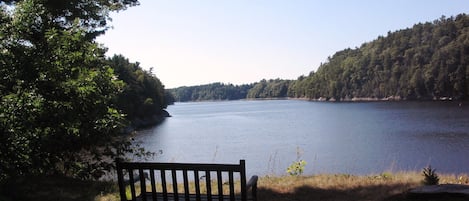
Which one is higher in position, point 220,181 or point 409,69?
point 409,69

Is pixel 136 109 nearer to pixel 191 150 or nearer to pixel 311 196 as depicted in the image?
pixel 191 150

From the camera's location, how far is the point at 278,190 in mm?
7457

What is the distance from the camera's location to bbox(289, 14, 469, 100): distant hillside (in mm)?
95812

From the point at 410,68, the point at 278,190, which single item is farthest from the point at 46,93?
the point at 410,68

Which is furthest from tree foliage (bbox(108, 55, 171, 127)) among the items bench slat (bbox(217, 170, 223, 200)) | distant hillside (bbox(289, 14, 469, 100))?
distant hillside (bbox(289, 14, 469, 100))

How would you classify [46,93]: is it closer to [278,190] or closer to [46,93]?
[46,93]

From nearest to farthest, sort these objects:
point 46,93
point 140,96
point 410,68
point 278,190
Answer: point 46,93, point 278,190, point 140,96, point 410,68

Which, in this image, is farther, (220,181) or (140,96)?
(140,96)

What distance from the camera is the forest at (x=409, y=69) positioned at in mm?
95812

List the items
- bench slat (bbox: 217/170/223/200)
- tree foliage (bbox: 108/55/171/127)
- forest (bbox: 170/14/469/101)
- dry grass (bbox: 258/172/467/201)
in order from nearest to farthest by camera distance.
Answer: bench slat (bbox: 217/170/223/200)
dry grass (bbox: 258/172/467/201)
tree foliage (bbox: 108/55/171/127)
forest (bbox: 170/14/469/101)

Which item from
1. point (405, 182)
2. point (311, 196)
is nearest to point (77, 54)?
point (311, 196)

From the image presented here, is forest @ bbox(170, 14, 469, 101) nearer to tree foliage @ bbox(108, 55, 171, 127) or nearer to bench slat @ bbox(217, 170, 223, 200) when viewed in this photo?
tree foliage @ bbox(108, 55, 171, 127)

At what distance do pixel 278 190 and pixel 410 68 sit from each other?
115007mm

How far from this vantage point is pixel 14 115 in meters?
5.04
